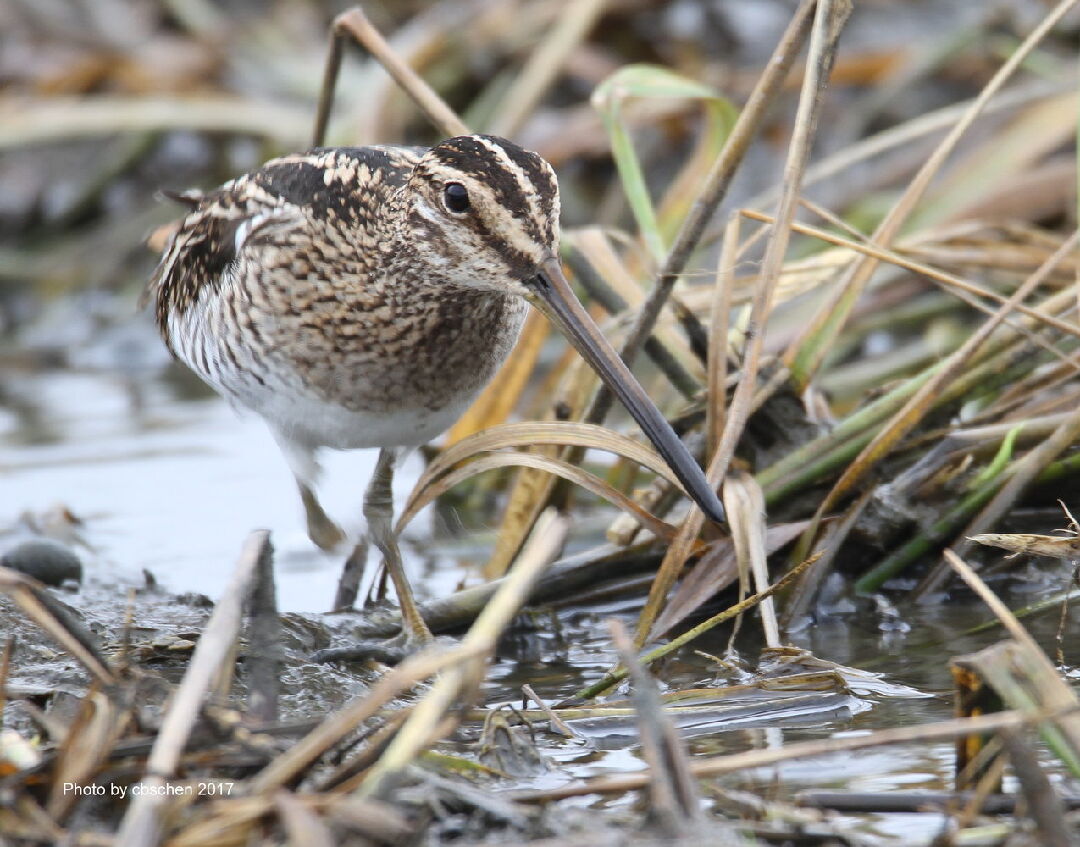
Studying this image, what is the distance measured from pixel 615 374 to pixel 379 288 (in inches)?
28.0

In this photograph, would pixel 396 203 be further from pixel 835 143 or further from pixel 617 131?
pixel 835 143

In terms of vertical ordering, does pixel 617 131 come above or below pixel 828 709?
above

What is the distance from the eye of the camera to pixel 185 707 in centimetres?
235

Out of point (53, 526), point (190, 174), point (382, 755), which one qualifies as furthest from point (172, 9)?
point (382, 755)

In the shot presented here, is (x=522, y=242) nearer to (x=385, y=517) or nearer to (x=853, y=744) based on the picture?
(x=385, y=517)

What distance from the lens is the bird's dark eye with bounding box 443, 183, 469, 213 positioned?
3.30 metres

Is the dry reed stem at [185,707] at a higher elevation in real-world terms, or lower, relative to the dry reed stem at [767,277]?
lower

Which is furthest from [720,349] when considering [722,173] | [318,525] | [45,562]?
[45,562]

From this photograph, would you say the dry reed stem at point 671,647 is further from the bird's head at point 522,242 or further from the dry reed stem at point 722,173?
the dry reed stem at point 722,173

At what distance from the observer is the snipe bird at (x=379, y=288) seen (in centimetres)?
326

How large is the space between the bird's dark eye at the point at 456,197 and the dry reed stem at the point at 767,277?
30.3 inches

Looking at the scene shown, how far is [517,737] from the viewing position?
2924mm

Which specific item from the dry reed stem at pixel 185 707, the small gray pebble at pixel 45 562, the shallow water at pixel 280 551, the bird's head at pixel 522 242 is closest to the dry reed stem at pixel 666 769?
the shallow water at pixel 280 551

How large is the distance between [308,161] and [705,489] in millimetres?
1464
